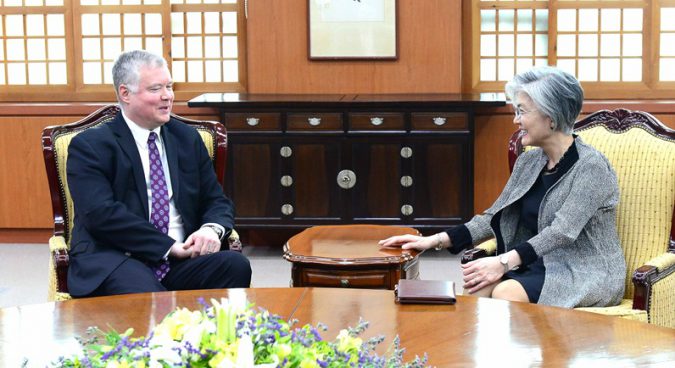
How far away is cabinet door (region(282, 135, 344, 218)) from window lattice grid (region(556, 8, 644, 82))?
1856 millimetres

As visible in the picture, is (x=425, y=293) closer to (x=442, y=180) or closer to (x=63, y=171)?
(x=63, y=171)

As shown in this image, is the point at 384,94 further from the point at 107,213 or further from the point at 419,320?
the point at 419,320

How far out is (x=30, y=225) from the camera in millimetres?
7973

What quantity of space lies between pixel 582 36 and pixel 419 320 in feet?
17.6

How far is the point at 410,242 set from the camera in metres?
4.08

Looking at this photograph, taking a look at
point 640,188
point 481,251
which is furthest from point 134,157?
point 640,188

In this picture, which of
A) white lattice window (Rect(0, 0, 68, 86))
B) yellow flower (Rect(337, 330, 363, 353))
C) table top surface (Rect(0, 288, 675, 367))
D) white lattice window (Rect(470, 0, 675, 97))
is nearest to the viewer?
yellow flower (Rect(337, 330, 363, 353))

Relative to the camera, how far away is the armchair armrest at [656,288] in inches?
146

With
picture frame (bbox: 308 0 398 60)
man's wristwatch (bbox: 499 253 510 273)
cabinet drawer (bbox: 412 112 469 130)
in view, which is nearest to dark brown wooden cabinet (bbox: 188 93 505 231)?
cabinet drawer (bbox: 412 112 469 130)

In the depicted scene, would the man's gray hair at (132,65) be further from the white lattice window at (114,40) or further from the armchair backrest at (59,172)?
the white lattice window at (114,40)

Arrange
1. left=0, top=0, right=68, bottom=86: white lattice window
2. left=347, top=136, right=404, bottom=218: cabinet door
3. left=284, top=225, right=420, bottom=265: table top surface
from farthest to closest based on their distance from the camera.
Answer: left=0, top=0, right=68, bottom=86: white lattice window → left=347, top=136, right=404, bottom=218: cabinet door → left=284, top=225, right=420, bottom=265: table top surface

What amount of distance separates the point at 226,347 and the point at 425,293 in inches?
58.5

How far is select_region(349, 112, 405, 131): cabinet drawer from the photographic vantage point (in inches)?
283

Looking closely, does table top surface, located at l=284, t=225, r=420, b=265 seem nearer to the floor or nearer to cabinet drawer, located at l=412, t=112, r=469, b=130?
the floor
